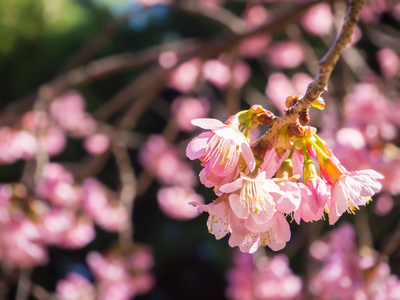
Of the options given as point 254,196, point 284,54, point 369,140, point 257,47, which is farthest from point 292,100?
point 284,54

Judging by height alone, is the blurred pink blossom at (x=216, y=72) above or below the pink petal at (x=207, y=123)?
below

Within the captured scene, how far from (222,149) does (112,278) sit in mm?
2384

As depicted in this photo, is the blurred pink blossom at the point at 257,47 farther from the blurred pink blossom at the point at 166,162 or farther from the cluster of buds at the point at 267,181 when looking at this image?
the cluster of buds at the point at 267,181

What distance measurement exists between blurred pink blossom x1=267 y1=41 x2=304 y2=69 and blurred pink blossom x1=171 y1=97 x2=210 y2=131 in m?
0.76

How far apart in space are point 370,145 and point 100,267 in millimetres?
2002

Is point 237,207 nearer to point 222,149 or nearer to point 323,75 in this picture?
point 222,149

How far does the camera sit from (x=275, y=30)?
70.6 inches

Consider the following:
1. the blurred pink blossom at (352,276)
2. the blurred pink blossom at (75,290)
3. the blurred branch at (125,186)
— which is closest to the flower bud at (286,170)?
the blurred pink blossom at (352,276)

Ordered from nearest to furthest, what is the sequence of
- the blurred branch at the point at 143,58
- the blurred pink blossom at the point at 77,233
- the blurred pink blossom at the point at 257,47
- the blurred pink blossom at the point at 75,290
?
1. the blurred branch at the point at 143,58
2. the blurred pink blossom at the point at 77,233
3. the blurred pink blossom at the point at 75,290
4. the blurred pink blossom at the point at 257,47

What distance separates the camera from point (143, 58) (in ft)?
7.05

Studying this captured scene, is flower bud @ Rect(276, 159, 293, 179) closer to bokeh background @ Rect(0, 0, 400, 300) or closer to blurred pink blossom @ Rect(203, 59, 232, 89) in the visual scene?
bokeh background @ Rect(0, 0, 400, 300)

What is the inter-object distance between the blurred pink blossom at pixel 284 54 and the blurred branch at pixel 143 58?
191 cm

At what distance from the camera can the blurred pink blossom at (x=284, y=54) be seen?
4.04 m

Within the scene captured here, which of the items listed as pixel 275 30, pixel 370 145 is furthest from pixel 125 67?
pixel 370 145
